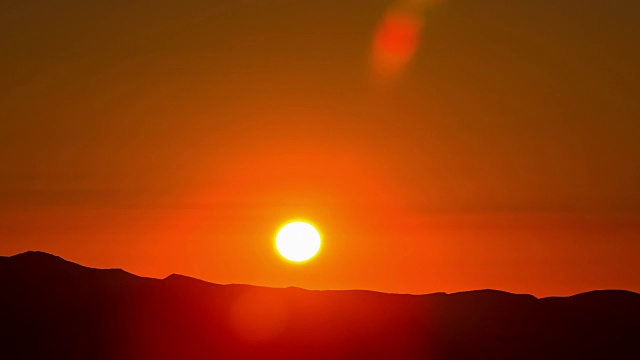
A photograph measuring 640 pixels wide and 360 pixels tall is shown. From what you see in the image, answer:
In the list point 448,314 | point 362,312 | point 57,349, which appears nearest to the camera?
point 57,349

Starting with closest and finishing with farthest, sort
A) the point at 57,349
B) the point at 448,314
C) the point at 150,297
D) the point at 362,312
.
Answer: the point at 57,349 → the point at 150,297 → the point at 362,312 → the point at 448,314

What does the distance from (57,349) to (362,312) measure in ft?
130

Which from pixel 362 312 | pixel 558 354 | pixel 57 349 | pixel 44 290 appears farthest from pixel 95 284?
pixel 558 354

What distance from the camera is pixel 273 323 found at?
140 metres

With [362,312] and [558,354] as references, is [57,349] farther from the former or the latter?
[558,354]

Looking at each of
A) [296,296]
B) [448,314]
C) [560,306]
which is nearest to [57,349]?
[296,296]

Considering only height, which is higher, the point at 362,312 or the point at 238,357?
the point at 362,312

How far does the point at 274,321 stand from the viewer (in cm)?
14112

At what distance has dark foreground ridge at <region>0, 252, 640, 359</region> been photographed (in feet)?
410

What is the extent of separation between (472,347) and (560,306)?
2332cm

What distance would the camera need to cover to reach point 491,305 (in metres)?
158

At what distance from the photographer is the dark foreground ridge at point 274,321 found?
125 m

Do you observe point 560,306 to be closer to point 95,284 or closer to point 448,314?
point 448,314

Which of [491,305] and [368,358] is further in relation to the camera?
[491,305]
